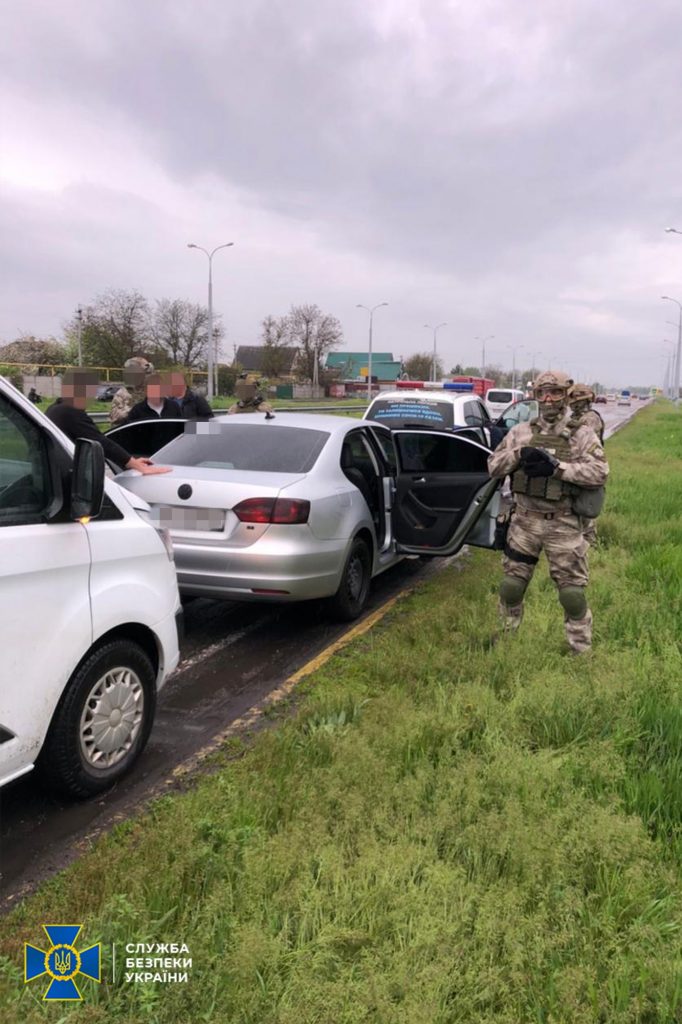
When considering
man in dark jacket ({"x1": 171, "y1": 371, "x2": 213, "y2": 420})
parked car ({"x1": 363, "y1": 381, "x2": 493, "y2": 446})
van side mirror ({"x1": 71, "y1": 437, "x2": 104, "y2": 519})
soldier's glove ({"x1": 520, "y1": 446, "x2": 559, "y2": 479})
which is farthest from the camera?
parked car ({"x1": 363, "y1": 381, "x2": 493, "y2": 446})

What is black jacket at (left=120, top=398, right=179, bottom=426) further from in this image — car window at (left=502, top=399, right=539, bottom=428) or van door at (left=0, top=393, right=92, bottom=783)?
car window at (left=502, top=399, right=539, bottom=428)

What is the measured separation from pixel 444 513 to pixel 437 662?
6.29ft

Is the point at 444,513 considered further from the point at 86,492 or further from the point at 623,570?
the point at 86,492

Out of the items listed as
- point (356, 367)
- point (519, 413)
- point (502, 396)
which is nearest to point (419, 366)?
point (356, 367)

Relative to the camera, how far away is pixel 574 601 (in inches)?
182

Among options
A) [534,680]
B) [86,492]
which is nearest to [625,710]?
[534,680]

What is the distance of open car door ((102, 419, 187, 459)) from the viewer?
6.29 metres

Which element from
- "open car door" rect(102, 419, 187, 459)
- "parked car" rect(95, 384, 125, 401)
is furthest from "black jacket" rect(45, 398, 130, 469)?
"open car door" rect(102, 419, 187, 459)

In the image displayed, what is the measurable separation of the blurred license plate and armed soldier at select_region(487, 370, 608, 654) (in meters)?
1.78

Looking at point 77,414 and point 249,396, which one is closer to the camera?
point 77,414

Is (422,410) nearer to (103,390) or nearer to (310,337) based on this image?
(103,390)

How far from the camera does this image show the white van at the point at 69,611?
2.63 m

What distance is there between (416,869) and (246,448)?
3.44 m

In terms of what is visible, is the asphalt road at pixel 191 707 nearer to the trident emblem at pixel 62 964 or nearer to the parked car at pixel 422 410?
the trident emblem at pixel 62 964
